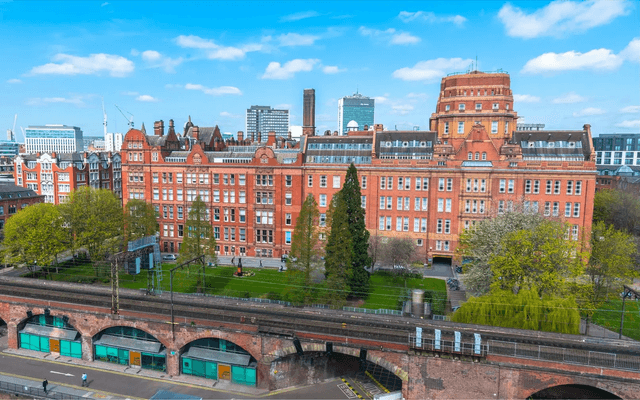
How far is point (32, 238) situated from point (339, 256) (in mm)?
41453

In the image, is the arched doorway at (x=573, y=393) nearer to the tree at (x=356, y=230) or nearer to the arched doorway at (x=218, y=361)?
the tree at (x=356, y=230)

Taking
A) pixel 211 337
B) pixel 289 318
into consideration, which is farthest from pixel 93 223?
pixel 289 318

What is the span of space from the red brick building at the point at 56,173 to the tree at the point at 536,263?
87597mm

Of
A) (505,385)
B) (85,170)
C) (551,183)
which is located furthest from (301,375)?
(85,170)

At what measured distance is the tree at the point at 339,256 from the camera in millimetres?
45875

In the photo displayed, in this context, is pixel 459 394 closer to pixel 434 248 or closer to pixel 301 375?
pixel 301 375

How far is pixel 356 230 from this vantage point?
5162cm

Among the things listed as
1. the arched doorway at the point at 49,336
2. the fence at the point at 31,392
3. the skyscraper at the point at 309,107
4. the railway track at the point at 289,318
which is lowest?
the fence at the point at 31,392

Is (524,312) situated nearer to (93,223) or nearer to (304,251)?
(304,251)

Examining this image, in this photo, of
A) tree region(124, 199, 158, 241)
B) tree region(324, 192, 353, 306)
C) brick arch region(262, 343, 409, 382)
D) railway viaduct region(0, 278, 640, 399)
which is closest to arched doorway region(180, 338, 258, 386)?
railway viaduct region(0, 278, 640, 399)

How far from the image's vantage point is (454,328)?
3684 centimetres

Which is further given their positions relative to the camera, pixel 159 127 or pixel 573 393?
pixel 159 127

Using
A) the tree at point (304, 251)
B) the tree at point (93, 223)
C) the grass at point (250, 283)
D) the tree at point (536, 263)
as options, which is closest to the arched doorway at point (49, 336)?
the grass at point (250, 283)

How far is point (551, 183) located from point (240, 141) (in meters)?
65.5
